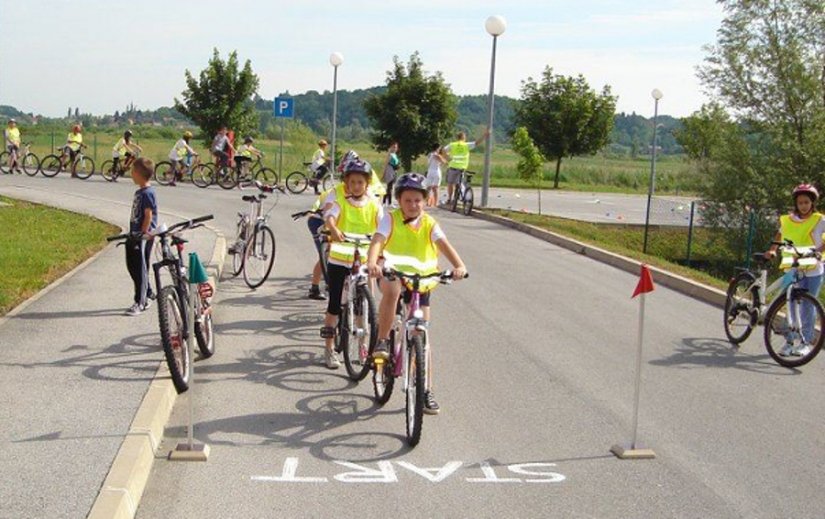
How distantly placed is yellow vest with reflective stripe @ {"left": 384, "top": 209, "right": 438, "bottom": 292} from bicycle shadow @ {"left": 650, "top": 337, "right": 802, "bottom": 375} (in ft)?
11.3

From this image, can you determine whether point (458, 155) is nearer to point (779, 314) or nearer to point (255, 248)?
point (255, 248)

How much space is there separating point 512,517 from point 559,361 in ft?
13.8

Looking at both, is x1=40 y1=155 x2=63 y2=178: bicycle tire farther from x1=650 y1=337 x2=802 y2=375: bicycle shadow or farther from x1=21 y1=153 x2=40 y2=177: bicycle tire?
x1=650 y1=337 x2=802 y2=375: bicycle shadow

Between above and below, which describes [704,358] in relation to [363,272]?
below

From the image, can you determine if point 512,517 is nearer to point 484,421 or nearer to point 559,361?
point 484,421

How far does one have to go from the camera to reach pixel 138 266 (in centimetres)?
1052

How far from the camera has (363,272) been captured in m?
8.56

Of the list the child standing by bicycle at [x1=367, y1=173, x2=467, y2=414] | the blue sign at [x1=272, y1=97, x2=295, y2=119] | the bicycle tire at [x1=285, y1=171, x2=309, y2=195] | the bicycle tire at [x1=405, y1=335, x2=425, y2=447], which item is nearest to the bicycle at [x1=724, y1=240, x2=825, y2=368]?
the child standing by bicycle at [x1=367, y1=173, x2=467, y2=414]

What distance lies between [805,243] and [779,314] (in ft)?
2.68

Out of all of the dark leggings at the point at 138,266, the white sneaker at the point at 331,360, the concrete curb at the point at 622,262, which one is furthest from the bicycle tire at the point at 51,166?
the white sneaker at the point at 331,360

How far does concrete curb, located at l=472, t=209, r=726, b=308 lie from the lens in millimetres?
14312

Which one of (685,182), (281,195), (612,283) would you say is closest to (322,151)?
(281,195)

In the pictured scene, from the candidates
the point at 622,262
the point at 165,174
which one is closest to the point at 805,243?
the point at 622,262

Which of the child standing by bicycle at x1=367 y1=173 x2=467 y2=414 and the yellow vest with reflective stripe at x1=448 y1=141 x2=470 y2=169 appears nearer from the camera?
the child standing by bicycle at x1=367 y1=173 x2=467 y2=414
